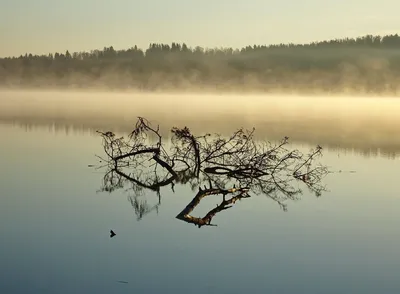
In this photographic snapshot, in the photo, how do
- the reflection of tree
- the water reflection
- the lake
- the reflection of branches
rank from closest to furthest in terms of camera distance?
the lake → the reflection of branches → the reflection of tree → the water reflection

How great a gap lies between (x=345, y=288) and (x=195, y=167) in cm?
741

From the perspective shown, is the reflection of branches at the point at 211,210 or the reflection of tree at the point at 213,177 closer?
the reflection of branches at the point at 211,210

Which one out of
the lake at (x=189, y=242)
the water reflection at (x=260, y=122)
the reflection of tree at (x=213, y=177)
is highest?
the water reflection at (x=260, y=122)

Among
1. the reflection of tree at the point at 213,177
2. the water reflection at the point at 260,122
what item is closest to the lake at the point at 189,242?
the reflection of tree at the point at 213,177

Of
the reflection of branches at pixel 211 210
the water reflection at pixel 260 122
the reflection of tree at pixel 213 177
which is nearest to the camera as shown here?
the reflection of branches at pixel 211 210

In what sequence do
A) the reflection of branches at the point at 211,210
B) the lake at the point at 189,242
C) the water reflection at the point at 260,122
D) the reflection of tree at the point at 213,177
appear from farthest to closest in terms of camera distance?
the water reflection at the point at 260,122
the reflection of tree at the point at 213,177
the reflection of branches at the point at 211,210
the lake at the point at 189,242

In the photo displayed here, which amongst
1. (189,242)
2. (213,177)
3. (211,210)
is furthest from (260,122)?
(189,242)

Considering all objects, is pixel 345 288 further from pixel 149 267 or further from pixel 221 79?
pixel 221 79

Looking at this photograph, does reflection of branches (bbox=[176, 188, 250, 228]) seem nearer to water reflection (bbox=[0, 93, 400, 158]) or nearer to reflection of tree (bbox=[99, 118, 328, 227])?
reflection of tree (bbox=[99, 118, 328, 227])

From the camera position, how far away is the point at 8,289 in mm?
5543

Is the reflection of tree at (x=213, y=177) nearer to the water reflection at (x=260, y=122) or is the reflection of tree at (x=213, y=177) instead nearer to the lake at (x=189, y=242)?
the lake at (x=189, y=242)

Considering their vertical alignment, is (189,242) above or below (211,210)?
below

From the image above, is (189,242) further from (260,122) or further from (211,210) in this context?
(260,122)

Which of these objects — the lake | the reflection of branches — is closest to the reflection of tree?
the reflection of branches
